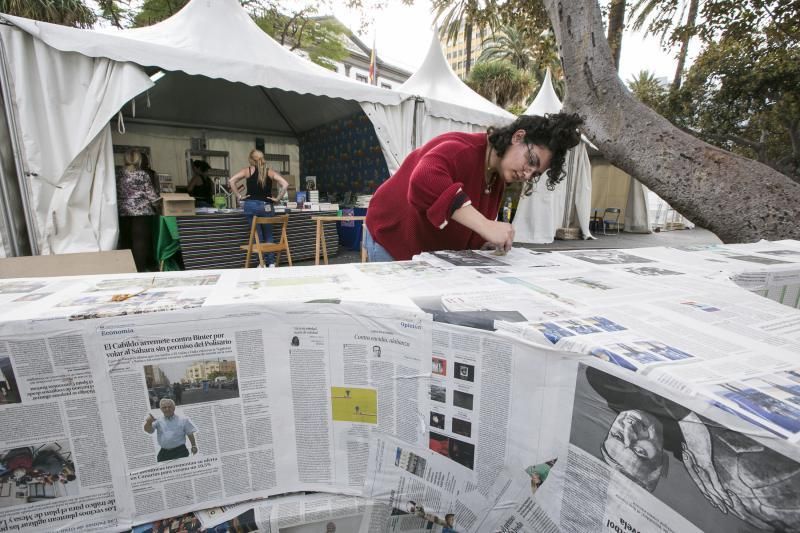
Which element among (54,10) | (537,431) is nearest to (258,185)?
(537,431)

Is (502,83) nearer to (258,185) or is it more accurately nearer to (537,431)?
(258,185)

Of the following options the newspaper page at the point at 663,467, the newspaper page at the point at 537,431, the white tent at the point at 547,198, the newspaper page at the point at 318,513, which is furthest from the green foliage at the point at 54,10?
the newspaper page at the point at 663,467

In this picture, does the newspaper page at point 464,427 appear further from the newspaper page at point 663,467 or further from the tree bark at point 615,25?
the tree bark at point 615,25

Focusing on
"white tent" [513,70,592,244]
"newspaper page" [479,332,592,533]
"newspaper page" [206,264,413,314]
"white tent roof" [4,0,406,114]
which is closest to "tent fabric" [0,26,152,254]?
"white tent roof" [4,0,406,114]

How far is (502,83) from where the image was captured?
1505 cm

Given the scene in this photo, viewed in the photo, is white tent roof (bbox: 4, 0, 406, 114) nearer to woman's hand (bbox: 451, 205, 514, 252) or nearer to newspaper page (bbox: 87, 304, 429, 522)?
woman's hand (bbox: 451, 205, 514, 252)

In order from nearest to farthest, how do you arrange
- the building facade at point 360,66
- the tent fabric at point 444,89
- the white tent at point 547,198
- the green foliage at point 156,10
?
the tent fabric at point 444,89 → the white tent at point 547,198 → the green foliage at point 156,10 → the building facade at point 360,66

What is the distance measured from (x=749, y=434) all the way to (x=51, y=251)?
15.0ft

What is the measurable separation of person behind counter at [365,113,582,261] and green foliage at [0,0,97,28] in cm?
1088

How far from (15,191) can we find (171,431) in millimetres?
3844

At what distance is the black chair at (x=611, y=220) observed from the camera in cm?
1066

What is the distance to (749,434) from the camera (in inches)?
18.0

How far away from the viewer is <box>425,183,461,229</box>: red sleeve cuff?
1251 mm

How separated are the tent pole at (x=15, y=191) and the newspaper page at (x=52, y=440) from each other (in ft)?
11.6
